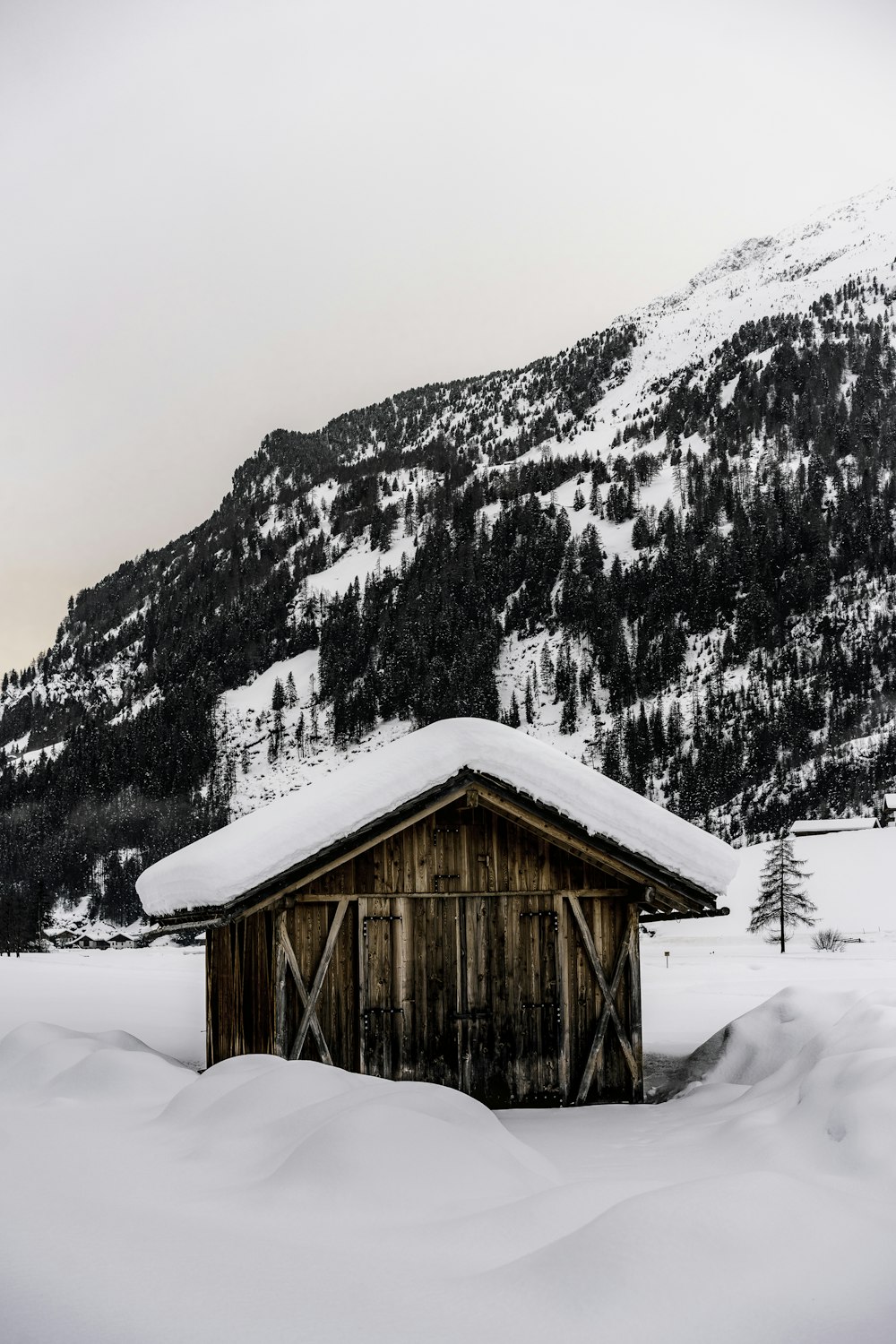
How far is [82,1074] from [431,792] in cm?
415

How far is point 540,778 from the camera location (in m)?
11.1

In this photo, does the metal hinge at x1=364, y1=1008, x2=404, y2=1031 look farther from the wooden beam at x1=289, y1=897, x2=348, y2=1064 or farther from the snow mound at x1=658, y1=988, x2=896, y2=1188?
the snow mound at x1=658, y1=988, x2=896, y2=1188

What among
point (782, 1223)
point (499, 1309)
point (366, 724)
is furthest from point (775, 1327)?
point (366, 724)

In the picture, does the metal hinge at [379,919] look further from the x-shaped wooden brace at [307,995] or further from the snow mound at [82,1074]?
the snow mound at [82,1074]

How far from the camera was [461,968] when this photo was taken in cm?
1139

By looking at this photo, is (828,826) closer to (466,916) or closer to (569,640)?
(569,640)

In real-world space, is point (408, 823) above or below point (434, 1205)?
above

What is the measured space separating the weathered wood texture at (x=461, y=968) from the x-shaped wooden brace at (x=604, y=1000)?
1cm

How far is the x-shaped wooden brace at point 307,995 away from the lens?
10867 mm

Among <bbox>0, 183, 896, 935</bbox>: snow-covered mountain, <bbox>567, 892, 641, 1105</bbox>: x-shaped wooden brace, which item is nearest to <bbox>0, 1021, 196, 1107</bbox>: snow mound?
<bbox>567, 892, 641, 1105</bbox>: x-shaped wooden brace

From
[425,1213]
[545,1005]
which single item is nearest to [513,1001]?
[545,1005]

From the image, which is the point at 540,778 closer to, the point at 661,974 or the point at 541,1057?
the point at 541,1057

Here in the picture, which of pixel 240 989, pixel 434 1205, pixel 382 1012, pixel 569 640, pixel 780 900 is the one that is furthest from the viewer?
pixel 569 640

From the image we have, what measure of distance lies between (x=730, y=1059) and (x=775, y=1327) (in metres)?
7.38
